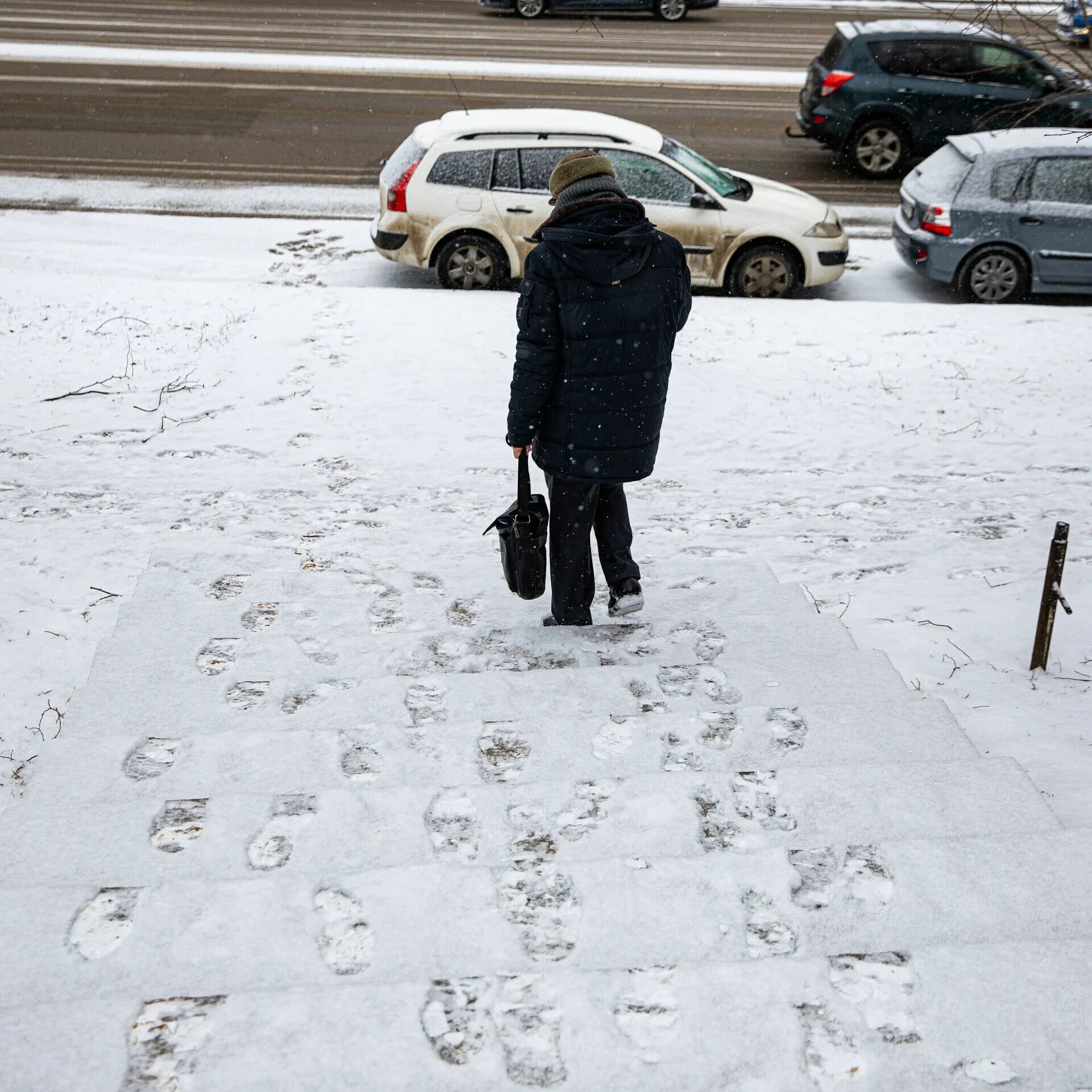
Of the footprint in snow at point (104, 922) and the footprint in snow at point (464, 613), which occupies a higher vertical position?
the footprint in snow at point (104, 922)

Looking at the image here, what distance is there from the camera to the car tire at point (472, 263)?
9.89 metres

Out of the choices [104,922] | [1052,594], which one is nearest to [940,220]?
[1052,594]

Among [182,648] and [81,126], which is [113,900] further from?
[81,126]

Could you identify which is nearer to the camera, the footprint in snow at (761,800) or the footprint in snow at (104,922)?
the footprint in snow at (104,922)

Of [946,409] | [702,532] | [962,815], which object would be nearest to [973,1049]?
[962,815]

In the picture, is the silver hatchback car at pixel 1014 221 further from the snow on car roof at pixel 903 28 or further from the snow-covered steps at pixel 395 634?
the snow-covered steps at pixel 395 634

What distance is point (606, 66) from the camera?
19219 millimetres

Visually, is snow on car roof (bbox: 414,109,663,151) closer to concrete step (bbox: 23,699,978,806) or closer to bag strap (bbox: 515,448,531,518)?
bag strap (bbox: 515,448,531,518)

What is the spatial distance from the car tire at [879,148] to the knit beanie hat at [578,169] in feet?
38.4

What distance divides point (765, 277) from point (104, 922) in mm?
8868

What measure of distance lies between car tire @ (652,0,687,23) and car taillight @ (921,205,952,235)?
14.9 metres

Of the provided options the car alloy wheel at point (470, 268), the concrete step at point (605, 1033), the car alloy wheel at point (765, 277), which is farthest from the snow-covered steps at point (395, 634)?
the car alloy wheel at point (765, 277)

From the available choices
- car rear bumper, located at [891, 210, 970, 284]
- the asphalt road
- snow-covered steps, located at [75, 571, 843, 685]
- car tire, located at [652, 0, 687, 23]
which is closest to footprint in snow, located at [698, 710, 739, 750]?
snow-covered steps, located at [75, 571, 843, 685]

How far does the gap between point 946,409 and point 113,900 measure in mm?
6127
